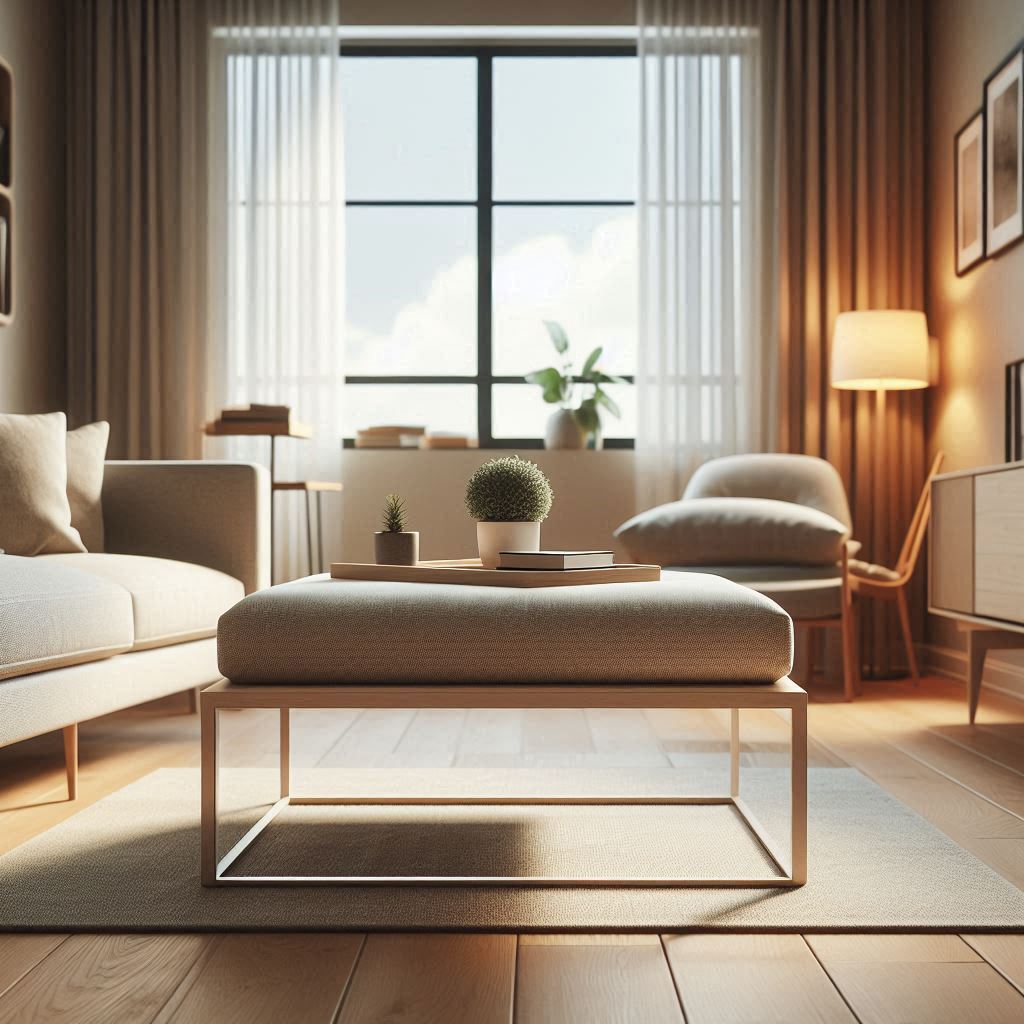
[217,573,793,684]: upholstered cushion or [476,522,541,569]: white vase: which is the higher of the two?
[476,522,541,569]: white vase

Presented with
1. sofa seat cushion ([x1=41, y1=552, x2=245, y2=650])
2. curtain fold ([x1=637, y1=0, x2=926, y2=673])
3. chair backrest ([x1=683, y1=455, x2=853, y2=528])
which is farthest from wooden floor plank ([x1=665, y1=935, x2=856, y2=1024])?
curtain fold ([x1=637, y1=0, x2=926, y2=673])

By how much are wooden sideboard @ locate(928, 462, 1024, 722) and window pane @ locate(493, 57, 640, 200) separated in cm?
215

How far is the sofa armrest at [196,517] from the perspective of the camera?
108 inches

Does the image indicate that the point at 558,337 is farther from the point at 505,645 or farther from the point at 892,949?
the point at 892,949

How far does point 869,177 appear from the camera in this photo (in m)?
4.12

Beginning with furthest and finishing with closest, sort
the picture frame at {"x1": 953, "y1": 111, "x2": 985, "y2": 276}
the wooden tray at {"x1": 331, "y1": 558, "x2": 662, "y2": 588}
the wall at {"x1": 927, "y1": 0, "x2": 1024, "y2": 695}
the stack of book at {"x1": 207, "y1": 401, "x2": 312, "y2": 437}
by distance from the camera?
the stack of book at {"x1": 207, "y1": 401, "x2": 312, "y2": 437}, the picture frame at {"x1": 953, "y1": 111, "x2": 985, "y2": 276}, the wall at {"x1": 927, "y1": 0, "x2": 1024, "y2": 695}, the wooden tray at {"x1": 331, "y1": 558, "x2": 662, "y2": 588}

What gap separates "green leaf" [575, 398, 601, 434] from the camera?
412cm

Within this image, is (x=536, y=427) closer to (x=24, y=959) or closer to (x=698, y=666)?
(x=698, y=666)

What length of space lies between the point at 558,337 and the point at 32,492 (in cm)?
224

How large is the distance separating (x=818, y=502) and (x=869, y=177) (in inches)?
55.1

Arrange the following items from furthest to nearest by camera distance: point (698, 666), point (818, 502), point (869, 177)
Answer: point (869, 177) < point (818, 502) < point (698, 666)

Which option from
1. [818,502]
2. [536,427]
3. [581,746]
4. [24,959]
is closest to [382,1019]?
[24,959]

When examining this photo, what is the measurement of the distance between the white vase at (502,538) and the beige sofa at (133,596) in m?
0.78

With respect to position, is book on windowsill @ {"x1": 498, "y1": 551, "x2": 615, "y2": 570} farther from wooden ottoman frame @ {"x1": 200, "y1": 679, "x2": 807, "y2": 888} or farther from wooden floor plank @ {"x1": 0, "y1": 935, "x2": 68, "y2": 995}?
wooden floor plank @ {"x1": 0, "y1": 935, "x2": 68, "y2": 995}
